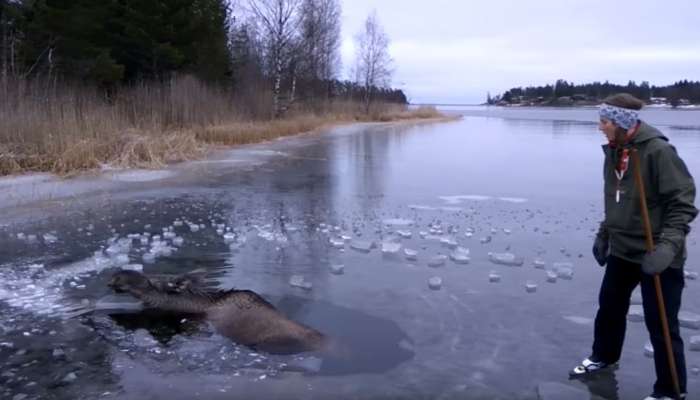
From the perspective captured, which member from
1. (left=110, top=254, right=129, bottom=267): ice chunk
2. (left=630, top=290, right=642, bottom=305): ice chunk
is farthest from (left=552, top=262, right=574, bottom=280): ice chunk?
(left=110, top=254, right=129, bottom=267): ice chunk

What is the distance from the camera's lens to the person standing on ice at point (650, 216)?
354 cm

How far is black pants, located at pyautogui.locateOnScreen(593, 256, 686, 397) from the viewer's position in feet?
12.1

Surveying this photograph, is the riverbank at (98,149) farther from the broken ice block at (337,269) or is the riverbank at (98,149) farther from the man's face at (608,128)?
the man's face at (608,128)

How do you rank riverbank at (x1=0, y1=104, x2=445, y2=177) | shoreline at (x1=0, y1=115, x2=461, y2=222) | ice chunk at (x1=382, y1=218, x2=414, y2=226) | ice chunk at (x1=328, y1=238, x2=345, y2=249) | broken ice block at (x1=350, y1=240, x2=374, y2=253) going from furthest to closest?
riverbank at (x1=0, y1=104, x2=445, y2=177), shoreline at (x1=0, y1=115, x2=461, y2=222), ice chunk at (x1=382, y1=218, x2=414, y2=226), ice chunk at (x1=328, y1=238, x2=345, y2=249), broken ice block at (x1=350, y1=240, x2=374, y2=253)

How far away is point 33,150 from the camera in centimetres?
1389

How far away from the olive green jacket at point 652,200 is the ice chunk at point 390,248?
3578 mm

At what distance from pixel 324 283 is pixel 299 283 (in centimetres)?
24

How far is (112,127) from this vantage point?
16172 mm

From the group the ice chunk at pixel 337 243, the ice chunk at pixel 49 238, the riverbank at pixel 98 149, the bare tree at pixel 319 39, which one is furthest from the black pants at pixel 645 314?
the bare tree at pixel 319 39

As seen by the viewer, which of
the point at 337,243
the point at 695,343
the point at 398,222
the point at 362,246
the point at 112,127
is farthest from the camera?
the point at 112,127

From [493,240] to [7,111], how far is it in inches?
439

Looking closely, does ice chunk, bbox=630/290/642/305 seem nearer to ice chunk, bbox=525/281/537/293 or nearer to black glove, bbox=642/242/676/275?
ice chunk, bbox=525/281/537/293

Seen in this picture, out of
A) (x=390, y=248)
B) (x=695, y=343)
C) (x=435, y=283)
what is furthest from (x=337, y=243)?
(x=695, y=343)

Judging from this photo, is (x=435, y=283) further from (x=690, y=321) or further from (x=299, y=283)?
(x=690, y=321)
